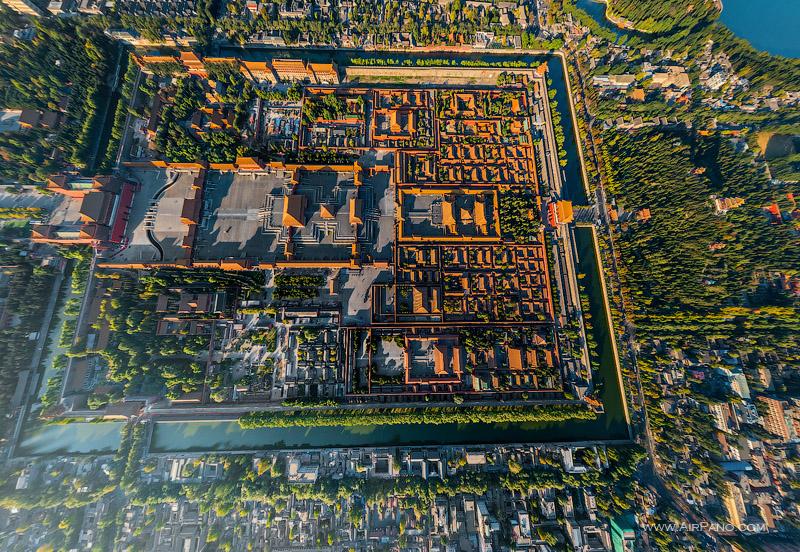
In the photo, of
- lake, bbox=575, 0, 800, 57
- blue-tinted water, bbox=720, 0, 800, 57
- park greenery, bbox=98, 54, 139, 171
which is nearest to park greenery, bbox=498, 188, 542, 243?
lake, bbox=575, 0, 800, 57

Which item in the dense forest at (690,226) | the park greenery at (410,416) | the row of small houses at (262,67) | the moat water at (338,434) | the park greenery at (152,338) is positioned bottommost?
the moat water at (338,434)

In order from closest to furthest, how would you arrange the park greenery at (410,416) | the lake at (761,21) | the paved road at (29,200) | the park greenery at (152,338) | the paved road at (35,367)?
the paved road at (35,367), the park greenery at (410,416), the park greenery at (152,338), the paved road at (29,200), the lake at (761,21)

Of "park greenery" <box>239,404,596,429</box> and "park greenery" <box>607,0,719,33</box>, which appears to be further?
"park greenery" <box>607,0,719,33</box>

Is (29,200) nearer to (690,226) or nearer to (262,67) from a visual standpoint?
(262,67)

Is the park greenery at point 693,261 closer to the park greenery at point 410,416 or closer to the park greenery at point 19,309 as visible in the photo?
the park greenery at point 410,416

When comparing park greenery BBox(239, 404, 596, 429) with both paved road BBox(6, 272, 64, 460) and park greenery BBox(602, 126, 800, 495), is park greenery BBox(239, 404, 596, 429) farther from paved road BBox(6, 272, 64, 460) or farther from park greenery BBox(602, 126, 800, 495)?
paved road BBox(6, 272, 64, 460)

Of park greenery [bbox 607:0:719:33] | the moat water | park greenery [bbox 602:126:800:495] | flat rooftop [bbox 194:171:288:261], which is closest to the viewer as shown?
the moat water

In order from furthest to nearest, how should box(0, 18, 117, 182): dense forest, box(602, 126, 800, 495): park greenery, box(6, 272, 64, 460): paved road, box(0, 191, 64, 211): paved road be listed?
box(0, 191, 64, 211): paved road → box(0, 18, 117, 182): dense forest → box(602, 126, 800, 495): park greenery → box(6, 272, 64, 460): paved road

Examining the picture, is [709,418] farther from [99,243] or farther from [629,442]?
[99,243]

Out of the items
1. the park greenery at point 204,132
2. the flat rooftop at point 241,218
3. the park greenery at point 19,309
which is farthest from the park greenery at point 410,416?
the park greenery at point 204,132
